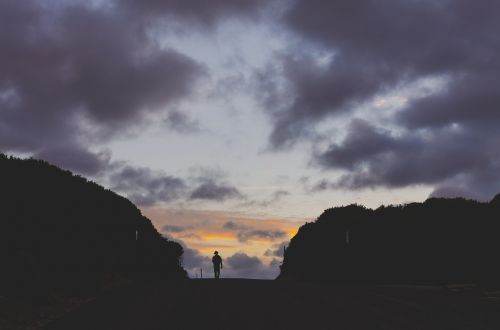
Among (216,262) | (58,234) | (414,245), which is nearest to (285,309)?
(58,234)

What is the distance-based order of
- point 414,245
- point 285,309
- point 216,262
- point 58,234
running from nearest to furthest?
1. point 285,309
2. point 58,234
3. point 414,245
4. point 216,262

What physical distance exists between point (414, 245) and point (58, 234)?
64.5ft

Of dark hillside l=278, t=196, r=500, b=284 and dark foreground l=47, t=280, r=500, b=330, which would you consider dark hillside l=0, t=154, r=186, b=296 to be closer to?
dark foreground l=47, t=280, r=500, b=330

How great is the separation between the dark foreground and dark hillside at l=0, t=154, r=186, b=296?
214 centimetres

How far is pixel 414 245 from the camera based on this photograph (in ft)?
A: 114

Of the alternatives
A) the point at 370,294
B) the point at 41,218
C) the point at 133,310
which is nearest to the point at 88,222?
the point at 41,218

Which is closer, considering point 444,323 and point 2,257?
point 444,323

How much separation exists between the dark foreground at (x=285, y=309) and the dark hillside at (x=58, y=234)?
2.14m

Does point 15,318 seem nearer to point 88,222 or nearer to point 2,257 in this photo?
point 2,257

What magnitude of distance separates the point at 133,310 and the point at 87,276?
22.0 ft

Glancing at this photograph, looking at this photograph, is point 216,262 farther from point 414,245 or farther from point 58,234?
point 58,234

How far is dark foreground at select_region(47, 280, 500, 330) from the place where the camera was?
16438mm

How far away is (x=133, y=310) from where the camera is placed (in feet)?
63.1

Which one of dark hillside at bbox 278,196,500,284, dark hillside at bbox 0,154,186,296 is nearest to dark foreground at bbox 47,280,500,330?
dark hillside at bbox 0,154,186,296
